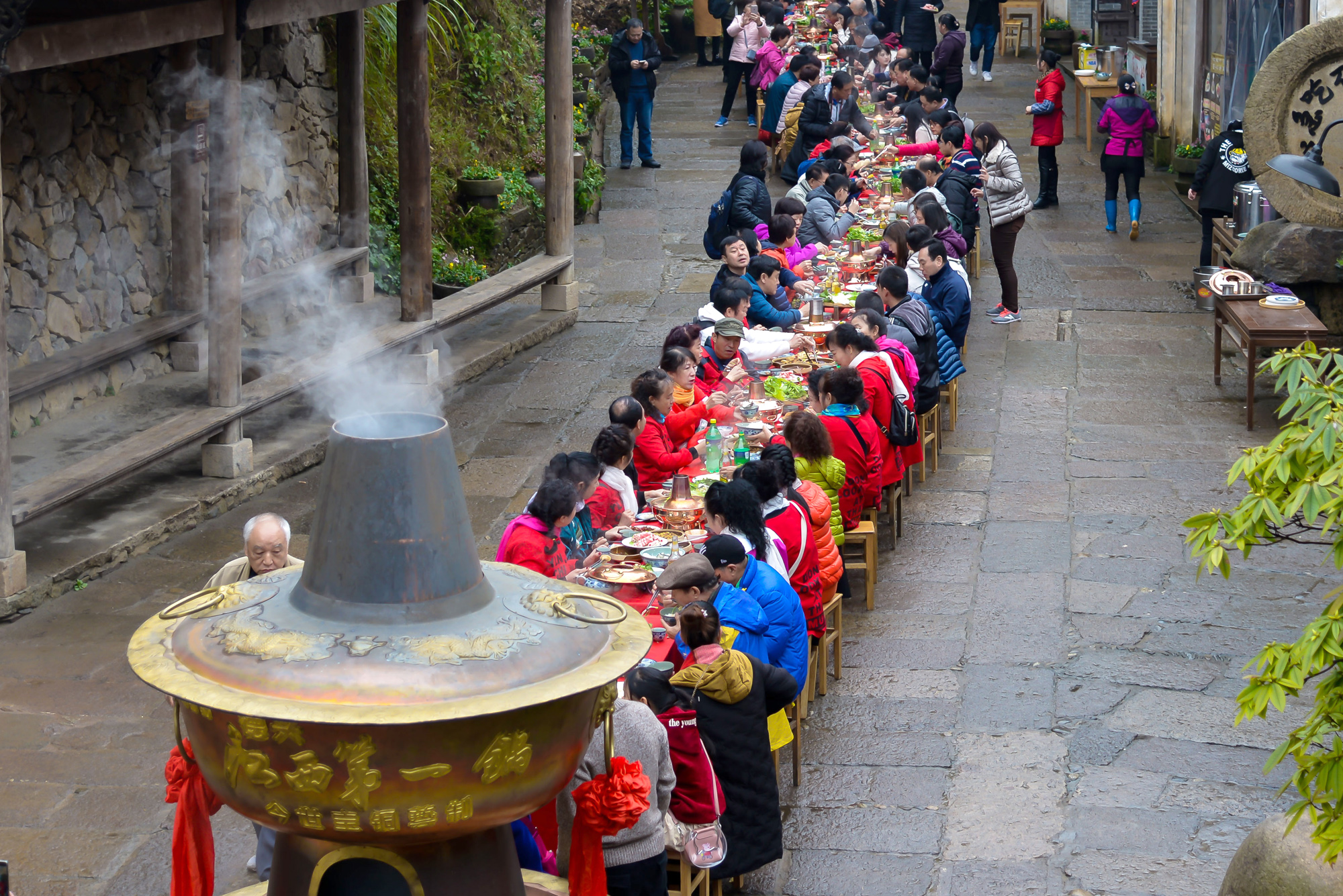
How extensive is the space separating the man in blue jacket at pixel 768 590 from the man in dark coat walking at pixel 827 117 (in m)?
9.81

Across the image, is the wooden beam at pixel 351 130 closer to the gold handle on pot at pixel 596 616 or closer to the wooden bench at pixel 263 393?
the wooden bench at pixel 263 393

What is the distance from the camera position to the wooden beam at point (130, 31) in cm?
732

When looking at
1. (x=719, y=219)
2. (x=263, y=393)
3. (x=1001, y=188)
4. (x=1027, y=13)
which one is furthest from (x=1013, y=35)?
(x=263, y=393)

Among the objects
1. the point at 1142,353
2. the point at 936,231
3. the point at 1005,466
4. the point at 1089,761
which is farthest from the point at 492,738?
the point at 1142,353

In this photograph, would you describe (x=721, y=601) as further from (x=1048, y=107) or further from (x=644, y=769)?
(x=1048, y=107)

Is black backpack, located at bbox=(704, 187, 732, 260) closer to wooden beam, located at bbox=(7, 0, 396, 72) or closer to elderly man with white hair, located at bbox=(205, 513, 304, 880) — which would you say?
wooden beam, located at bbox=(7, 0, 396, 72)

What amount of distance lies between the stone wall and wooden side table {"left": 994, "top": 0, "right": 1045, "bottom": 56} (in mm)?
16811

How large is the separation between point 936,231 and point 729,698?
6.70 m

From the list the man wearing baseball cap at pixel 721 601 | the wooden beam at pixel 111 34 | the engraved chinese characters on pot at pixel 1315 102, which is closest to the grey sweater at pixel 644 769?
the man wearing baseball cap at pixel 721 601

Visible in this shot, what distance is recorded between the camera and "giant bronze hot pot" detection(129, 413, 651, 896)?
3117mm

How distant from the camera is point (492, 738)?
10.5 ft

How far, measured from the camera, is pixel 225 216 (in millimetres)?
8984

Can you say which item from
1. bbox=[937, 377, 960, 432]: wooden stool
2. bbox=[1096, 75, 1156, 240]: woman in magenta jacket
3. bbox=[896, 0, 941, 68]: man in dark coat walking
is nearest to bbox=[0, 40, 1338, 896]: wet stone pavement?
bbox=[937, 377, 960, 432]: wooden stool

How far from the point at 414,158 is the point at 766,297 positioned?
3044 mm
